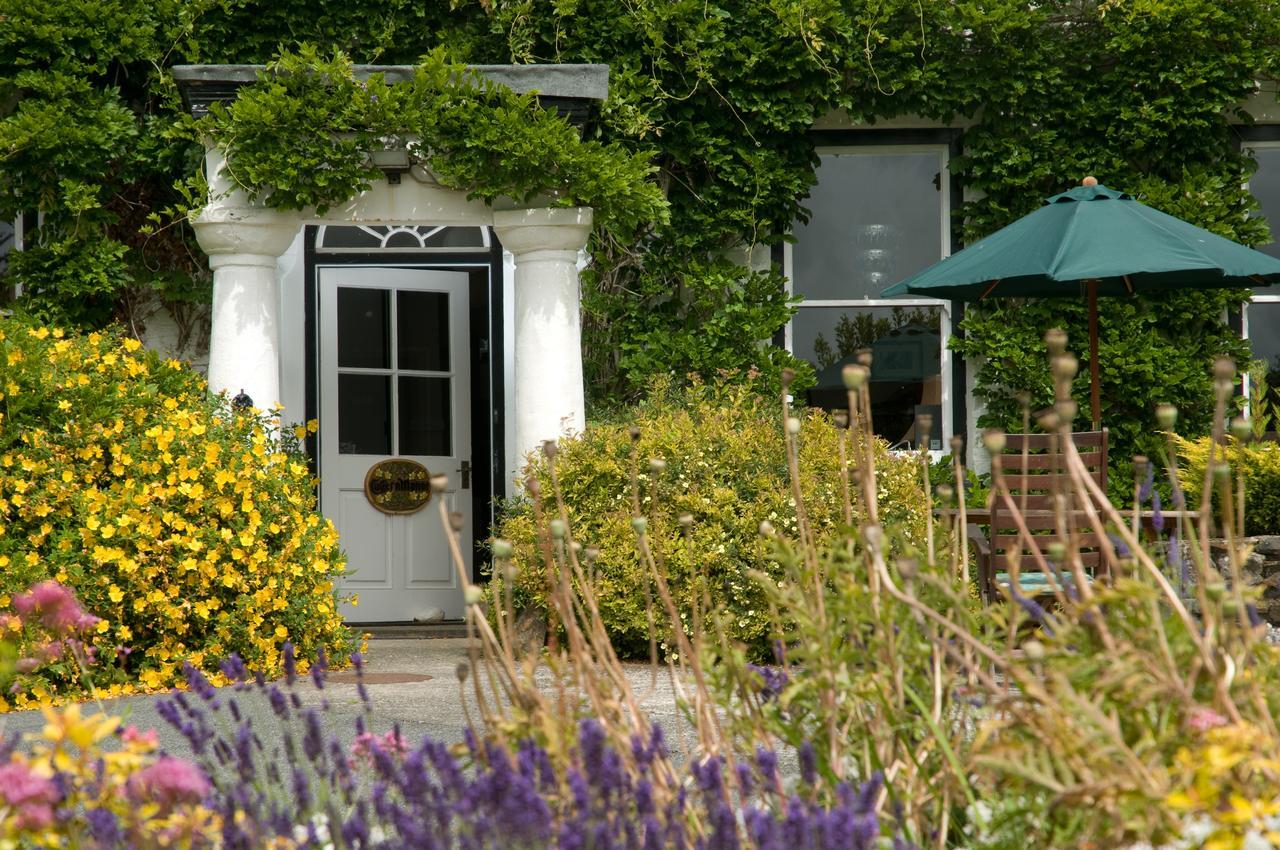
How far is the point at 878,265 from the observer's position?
902cm

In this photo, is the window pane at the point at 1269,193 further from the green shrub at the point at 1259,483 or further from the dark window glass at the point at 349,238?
the dark window glass at the point at 349,238

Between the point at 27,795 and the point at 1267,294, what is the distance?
878 centimetres

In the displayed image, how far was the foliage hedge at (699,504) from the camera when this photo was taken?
6.39 m

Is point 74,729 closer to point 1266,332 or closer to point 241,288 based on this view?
point 241,288

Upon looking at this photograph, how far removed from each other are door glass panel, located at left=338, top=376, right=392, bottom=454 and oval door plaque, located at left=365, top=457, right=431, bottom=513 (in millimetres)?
121

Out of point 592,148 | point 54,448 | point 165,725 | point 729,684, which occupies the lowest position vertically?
point 165,725

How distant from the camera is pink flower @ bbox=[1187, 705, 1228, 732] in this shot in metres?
1.77

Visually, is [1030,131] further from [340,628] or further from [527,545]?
[340,628]

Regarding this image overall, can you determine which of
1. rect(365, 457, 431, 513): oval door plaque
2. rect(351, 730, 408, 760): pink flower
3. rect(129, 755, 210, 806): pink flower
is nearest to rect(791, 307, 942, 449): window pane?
rect(365, 457, 431, 513): oval door plaque

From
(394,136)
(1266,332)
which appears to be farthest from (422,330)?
(1266,332)

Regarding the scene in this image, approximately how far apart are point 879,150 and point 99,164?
4806 millimetres

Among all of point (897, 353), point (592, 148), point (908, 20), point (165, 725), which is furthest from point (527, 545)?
point (908, 20)

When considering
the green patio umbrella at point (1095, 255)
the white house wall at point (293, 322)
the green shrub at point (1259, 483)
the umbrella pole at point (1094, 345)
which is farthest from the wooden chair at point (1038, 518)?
the white house wall at point (293, 322)

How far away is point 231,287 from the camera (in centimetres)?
700
